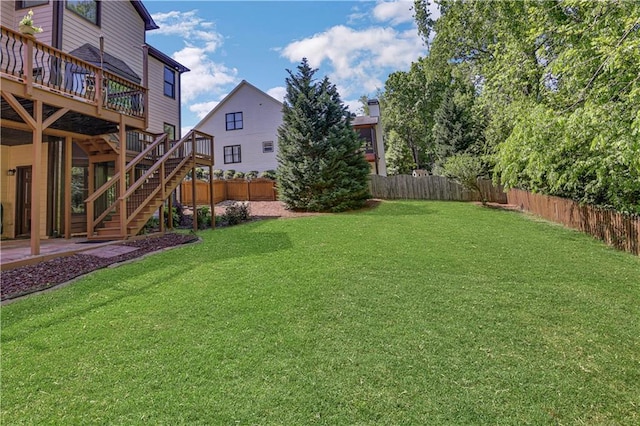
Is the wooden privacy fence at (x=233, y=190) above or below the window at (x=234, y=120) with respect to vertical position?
below

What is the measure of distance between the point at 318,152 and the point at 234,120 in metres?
13.4

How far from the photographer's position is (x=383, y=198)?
60.7 feet

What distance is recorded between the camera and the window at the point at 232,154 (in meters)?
24.2

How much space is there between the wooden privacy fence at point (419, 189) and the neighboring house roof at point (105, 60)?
1213cm

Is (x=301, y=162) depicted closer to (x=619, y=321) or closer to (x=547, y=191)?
(x=547, y=191)

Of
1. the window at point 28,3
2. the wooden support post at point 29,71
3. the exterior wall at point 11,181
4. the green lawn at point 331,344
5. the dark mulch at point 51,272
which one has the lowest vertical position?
the green lawn at point 331,344

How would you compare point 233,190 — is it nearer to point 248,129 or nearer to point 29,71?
point 248,129

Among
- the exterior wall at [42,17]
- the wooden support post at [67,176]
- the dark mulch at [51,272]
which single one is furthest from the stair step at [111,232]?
the exterior wall at [42,17]

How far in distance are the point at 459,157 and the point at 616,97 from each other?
11134 millimetres

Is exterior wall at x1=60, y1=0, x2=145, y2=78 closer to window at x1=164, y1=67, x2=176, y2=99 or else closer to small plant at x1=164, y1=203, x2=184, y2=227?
window at x1=164, y1=67, x2=176, y2=99

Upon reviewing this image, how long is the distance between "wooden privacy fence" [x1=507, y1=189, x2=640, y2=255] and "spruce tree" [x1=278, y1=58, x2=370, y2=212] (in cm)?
686

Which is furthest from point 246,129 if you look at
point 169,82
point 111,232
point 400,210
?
point 111,232

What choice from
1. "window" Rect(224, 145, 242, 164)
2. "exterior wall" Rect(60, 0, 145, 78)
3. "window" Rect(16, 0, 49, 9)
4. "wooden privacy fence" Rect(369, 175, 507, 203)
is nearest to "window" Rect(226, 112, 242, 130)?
"window" Rect(224, 145, 242, 164)

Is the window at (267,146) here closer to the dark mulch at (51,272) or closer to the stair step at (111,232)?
the stair step at (111,232)
